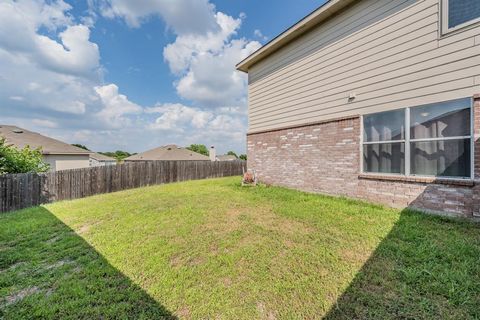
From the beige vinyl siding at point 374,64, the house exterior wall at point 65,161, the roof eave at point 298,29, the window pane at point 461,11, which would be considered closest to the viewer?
the window pane at point 461,11

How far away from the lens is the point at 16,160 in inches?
336

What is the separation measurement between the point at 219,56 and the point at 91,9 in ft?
22.3

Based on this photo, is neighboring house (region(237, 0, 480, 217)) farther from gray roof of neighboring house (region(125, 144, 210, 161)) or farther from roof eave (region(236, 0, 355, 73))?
gray roof of neighboring house (region(125, 144, 210, 161))

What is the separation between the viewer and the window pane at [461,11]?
154 inches

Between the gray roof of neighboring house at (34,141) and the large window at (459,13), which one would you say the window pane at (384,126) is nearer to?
the large window at (459,13)

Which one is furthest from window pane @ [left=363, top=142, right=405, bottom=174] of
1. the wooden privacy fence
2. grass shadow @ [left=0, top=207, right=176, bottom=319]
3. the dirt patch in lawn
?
the wooden privacy fence

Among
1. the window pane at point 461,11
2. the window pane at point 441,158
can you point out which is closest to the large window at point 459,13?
the window pane at point 461,11

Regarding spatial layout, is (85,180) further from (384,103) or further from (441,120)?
(441,120)

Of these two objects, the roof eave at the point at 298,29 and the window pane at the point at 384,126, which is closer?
the window pane at the point at 384,126

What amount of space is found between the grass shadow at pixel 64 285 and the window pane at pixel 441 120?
5873 mm

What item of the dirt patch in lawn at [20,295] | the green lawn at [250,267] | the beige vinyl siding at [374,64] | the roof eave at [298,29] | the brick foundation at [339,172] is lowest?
the dirt patch in lawn at [20,295]

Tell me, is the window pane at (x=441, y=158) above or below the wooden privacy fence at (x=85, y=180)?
above

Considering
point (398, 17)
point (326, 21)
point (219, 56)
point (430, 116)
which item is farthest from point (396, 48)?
point (219, 56)

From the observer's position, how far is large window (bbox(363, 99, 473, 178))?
13.3ft
